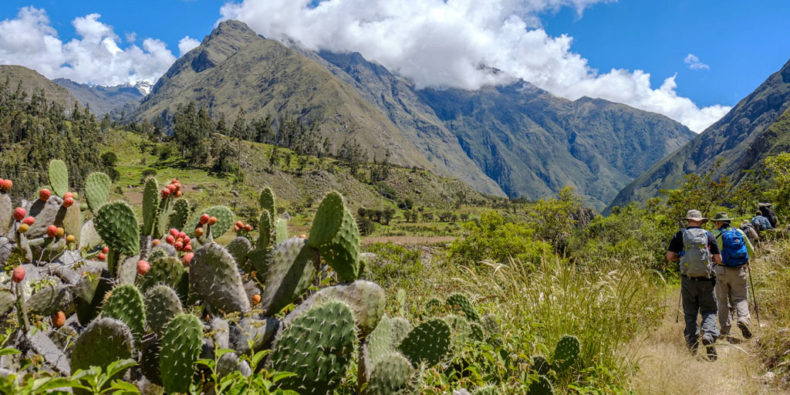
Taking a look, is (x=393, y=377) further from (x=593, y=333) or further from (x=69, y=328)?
(x=593, y=333)

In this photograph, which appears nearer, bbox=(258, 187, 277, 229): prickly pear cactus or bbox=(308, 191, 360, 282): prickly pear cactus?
bbox=(308, 191, 360, 282): prickly pear cactus

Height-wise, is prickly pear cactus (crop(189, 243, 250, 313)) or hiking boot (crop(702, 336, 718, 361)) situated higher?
prickly pear cactus (crop(189, 243, 250, 313))

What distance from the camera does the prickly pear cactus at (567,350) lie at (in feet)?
10.6

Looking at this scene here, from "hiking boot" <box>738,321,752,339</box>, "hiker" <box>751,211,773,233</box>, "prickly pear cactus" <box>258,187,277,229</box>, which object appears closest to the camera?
"prickly pear cactus" <box>258,187,277,229</box>

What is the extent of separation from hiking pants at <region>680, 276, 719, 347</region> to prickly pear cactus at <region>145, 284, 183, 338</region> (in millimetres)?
6243

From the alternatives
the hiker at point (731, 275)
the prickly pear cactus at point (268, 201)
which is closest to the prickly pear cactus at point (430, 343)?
the prickly pear cactus at point (268, 201)

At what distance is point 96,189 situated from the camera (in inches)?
129

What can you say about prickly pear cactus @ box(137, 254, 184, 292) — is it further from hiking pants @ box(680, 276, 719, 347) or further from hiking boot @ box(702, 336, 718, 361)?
hiking pants @ box(680, 276, 719, 347)

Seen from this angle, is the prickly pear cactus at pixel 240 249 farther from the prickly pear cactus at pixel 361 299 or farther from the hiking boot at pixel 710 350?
the hiking boot at pixel 710 350

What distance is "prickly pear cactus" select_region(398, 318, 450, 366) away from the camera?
2516 mm

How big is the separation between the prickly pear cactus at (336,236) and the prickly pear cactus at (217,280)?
1.51ft

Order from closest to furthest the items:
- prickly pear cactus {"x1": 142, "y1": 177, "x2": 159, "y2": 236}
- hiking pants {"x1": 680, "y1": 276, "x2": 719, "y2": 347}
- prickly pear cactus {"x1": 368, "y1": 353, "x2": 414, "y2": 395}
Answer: prickly pear cactus {"x1": 368, "y1": 353, "x2": 414, "y2": 395} → prickly pear cactus {"x1": 142, "y1": 177, "x2": 159, "y2": 236} → hiking pants {"x1": 680, "y1": 276, "x2": 719, "y2": 347}

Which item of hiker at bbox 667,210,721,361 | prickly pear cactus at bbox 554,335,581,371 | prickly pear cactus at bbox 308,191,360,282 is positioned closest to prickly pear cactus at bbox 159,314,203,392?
prickly pear cactus at bbox 308,191,360,282

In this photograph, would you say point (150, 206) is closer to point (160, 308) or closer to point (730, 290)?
point (160, 308)
